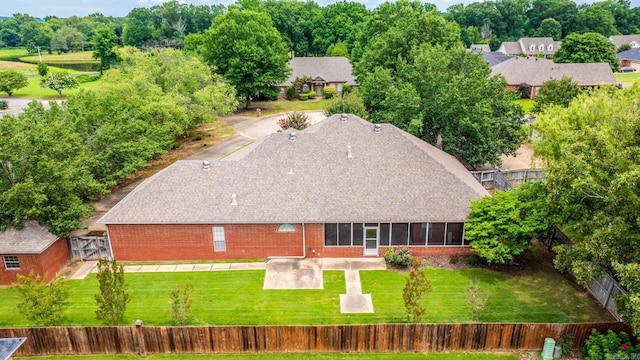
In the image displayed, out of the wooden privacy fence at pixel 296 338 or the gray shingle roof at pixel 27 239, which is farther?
the gray shingle roof at pixel 27 239

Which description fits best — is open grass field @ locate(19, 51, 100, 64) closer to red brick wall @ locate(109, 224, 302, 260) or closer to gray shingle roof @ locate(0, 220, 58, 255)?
gray shingle roof @ locate(0, 220, 58, 255)

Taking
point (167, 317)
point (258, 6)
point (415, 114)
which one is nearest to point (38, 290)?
point (167, 317)

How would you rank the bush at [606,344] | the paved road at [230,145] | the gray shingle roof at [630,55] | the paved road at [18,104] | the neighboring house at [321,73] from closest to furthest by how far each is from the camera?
the bush at [606,344] < the paved road at [230,145] < the paved road at [18,104] < the neighboring house at [321,73] < the gray shingle roof at [630,55]

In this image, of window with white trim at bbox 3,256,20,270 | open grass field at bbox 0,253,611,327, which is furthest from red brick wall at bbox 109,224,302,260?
window with white trim at bbox 3,256,20,270

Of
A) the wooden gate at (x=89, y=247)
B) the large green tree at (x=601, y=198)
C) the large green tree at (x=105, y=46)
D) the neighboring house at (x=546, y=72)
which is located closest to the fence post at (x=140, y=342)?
the wooden gate at (x=89, y=247)

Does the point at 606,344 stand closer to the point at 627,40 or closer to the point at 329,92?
the point at 329,92

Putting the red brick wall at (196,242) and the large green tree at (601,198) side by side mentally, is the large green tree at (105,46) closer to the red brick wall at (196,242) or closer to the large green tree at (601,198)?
the red brick wall at (196,242)
